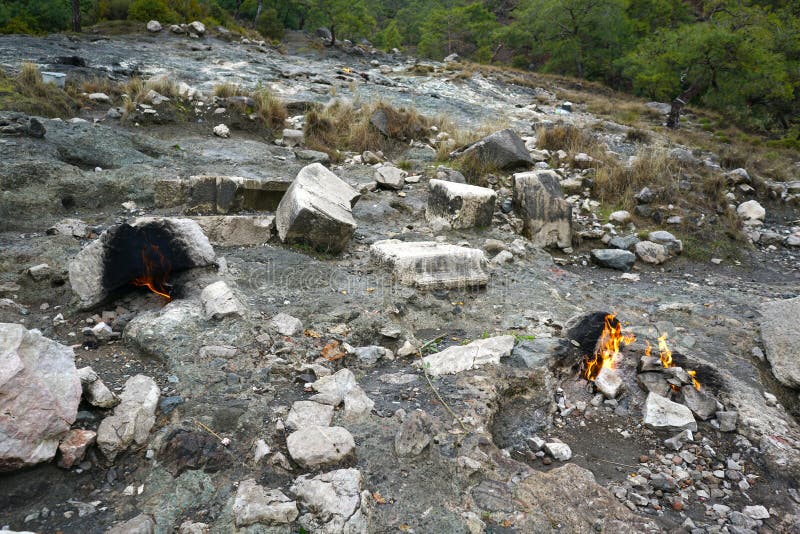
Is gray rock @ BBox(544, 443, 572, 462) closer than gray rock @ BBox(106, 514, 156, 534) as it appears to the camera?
No

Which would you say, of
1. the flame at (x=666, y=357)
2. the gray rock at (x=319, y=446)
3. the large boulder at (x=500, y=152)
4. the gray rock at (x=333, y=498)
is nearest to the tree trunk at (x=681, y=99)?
the large boulder at (x=500, y=152)

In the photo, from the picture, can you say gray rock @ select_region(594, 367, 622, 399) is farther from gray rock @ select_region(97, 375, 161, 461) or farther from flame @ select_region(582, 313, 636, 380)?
gray rock @ select_region(97, 375, 161, 461)

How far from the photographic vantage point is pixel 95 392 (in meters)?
2.21

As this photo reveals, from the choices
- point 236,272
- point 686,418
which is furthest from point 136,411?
point 686,418

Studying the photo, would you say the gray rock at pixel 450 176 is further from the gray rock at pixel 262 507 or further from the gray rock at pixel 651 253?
the gray rock at pixel 262 507

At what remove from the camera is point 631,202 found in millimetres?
6723

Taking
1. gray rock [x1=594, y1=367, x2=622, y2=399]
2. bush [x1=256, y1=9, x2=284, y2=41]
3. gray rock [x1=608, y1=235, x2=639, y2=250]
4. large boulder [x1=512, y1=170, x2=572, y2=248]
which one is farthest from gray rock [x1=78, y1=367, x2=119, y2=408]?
bush [x1=256, y1=9, x2=284, y2=41]

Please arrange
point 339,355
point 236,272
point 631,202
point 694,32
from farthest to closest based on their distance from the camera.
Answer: point 694,32 → point 631,202 → point 236,272 → point 339,355

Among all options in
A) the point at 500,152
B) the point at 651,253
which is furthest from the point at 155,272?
the point at 651,253

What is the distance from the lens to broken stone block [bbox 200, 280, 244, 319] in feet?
10.1

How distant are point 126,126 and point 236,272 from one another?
4.64 m

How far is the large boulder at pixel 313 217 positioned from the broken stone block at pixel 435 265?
0.44 m

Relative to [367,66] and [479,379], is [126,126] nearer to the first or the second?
[479,379]

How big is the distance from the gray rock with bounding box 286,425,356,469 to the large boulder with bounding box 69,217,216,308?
1856 millimetres
